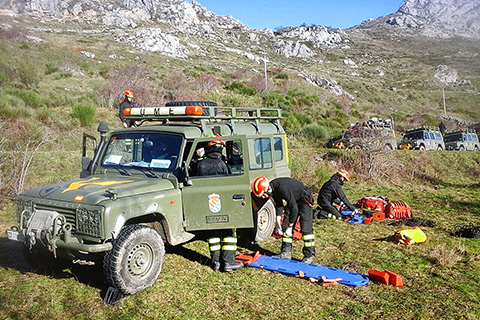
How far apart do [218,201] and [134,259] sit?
4.41 ft

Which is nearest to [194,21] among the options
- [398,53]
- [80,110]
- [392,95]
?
[398,53]

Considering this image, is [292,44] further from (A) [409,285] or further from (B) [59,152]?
(A) [409,285]

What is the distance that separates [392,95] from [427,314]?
4958 cm

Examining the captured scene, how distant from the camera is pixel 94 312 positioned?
4.28 m

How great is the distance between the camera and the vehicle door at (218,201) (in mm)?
5281

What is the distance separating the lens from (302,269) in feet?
17.9

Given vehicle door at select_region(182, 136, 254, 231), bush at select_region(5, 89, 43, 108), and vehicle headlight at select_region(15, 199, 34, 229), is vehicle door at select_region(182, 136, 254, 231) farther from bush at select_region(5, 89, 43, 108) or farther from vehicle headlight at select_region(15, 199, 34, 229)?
bush at select_region(5, 89, 43, 108)

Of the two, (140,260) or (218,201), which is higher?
(218,201)

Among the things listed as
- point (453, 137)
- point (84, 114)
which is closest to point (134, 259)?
point (84, 114)

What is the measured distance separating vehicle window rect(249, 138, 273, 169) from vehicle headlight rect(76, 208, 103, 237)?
288cm

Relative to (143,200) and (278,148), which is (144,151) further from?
(278,148)

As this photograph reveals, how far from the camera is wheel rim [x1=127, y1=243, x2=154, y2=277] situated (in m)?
4.60

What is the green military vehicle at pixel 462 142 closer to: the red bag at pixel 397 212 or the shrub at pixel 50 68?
the red bag at pixel 397 212

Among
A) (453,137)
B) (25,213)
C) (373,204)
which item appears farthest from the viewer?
(453,137)
